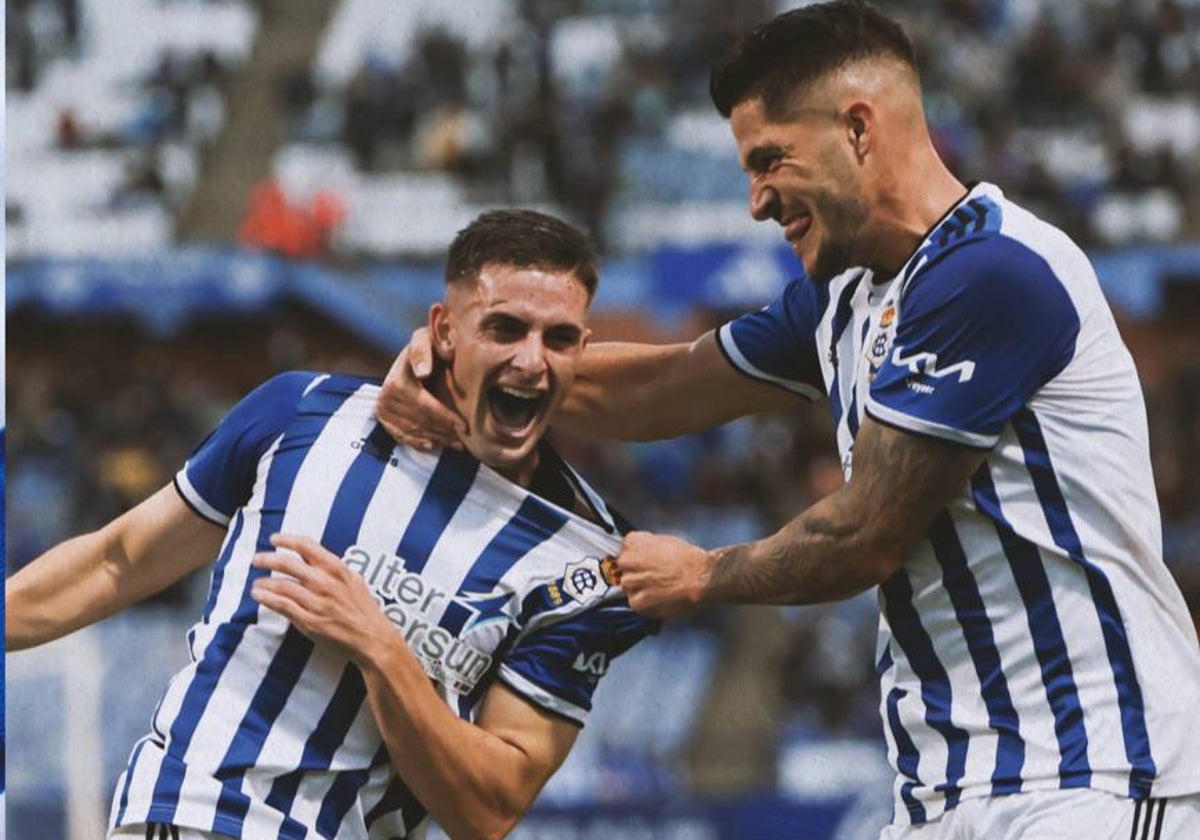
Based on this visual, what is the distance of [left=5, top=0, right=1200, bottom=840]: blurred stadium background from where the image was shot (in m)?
13.4

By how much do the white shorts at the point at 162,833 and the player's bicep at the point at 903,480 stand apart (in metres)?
1.21

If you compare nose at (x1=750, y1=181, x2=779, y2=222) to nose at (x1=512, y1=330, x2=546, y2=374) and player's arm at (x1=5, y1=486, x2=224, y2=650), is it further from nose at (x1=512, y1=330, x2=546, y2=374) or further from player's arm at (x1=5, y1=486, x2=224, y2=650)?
player's arm at (x1=5, y1=486, x2=224, y2=650)

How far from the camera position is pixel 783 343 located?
4102mm

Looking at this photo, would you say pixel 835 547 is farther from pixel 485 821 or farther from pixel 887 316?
pixel 485 821

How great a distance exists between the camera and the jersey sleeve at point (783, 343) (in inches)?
159

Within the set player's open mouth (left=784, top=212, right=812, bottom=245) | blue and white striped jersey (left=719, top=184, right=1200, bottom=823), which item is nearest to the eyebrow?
player's open mouth (left=784, top=212, right=812, bottom=245)

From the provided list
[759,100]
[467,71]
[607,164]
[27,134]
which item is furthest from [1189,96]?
[759,100]

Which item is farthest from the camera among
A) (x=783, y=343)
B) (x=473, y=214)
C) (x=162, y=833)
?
(x=473, y=214)

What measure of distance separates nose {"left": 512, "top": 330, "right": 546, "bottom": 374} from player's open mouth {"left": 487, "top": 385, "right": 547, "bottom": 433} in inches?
1.8

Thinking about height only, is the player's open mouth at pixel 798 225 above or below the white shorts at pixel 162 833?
above

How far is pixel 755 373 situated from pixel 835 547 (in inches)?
36.0

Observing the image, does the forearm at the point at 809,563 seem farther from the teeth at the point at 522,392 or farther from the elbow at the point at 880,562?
Answer: the teeth at the point at 522,392

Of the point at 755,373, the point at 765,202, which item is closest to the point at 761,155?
the point at 765,202

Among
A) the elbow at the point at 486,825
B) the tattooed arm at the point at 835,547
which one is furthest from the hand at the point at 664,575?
the elbow at the point at 486,825
